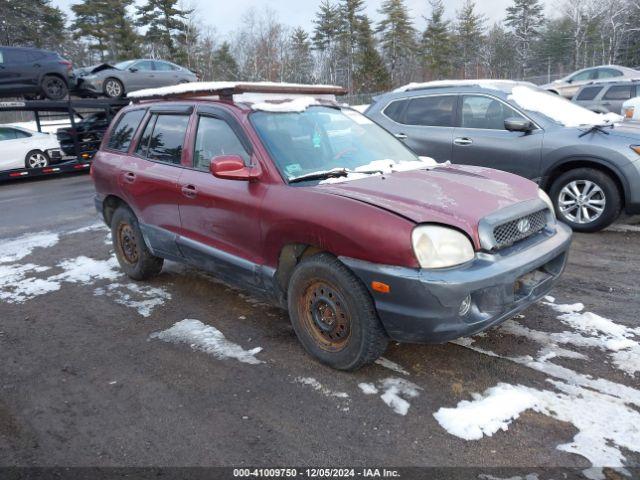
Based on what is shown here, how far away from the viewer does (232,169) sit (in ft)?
10.9

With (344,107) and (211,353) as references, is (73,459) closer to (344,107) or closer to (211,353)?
(211,353)

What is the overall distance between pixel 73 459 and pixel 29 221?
290 inches

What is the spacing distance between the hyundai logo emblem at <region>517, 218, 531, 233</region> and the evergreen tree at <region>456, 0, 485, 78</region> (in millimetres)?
61596

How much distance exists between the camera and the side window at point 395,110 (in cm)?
734

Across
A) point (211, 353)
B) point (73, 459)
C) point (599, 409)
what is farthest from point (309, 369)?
point (599, 409)

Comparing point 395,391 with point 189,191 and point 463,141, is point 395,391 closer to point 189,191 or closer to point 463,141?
point 189,191

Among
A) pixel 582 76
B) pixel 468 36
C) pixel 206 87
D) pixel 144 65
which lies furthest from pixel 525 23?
pixel 206 87

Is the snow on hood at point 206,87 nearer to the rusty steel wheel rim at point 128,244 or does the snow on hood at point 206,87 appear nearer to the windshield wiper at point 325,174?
the windshield wiper at point 325,174

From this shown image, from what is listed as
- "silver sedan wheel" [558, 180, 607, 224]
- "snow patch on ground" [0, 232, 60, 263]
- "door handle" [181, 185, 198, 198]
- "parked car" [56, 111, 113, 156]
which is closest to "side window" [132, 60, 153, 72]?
"parked car" [56, 111, 113, 156]

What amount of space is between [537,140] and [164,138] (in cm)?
439

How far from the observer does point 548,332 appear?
140 inches

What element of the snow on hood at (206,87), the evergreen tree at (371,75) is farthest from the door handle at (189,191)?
the evergreen tree at (371,75)

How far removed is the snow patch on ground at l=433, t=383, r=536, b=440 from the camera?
8.43 ft

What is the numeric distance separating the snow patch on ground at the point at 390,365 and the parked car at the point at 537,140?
3897 mm
